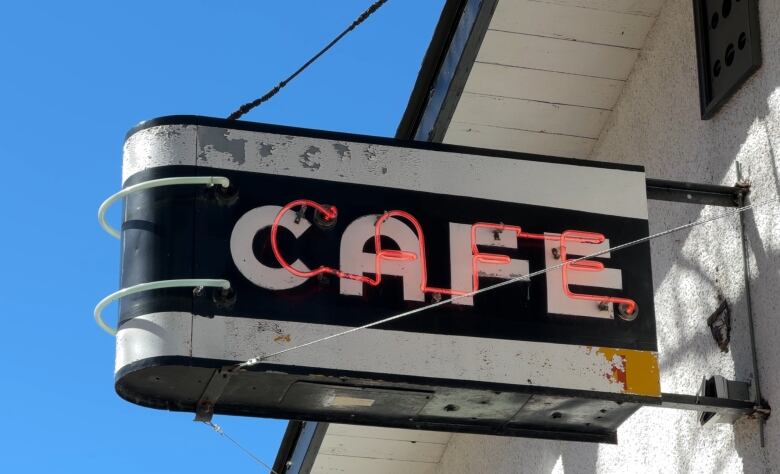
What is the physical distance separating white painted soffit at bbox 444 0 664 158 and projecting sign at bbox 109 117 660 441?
1217 mm

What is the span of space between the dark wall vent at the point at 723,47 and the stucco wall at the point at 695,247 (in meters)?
0.04

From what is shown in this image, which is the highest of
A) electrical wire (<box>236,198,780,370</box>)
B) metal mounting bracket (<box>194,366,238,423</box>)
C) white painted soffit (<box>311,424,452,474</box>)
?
white painted soffit (<box>311,424,452,474</box>)

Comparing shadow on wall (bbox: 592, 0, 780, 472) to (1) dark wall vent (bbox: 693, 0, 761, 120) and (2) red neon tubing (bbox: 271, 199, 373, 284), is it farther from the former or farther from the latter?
(2) red neon tubing (bbox: 271, 199, 373, 284)

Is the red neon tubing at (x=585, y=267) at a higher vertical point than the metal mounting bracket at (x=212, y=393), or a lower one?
higher

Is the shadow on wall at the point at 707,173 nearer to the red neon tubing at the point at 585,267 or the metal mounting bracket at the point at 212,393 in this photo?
the red neon tubing at the point at 585,267

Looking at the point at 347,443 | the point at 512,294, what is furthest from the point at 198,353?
the point at 347,443

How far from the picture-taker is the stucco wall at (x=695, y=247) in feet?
15.9

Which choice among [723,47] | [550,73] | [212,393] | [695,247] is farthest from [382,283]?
[550,73]

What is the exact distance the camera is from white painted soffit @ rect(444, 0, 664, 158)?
604 centimetres

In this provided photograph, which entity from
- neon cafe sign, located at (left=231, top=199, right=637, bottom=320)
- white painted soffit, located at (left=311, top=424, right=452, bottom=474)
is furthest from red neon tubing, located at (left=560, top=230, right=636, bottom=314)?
white painted soffit, located at (left=311, top=424, right=452, bottom=474)

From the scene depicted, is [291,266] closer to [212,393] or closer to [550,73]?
[212,393]

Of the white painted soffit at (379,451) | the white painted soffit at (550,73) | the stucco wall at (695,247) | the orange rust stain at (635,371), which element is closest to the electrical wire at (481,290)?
the stucco wall at (695,247)

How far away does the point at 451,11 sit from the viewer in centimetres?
635

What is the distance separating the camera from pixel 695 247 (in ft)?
17.7
